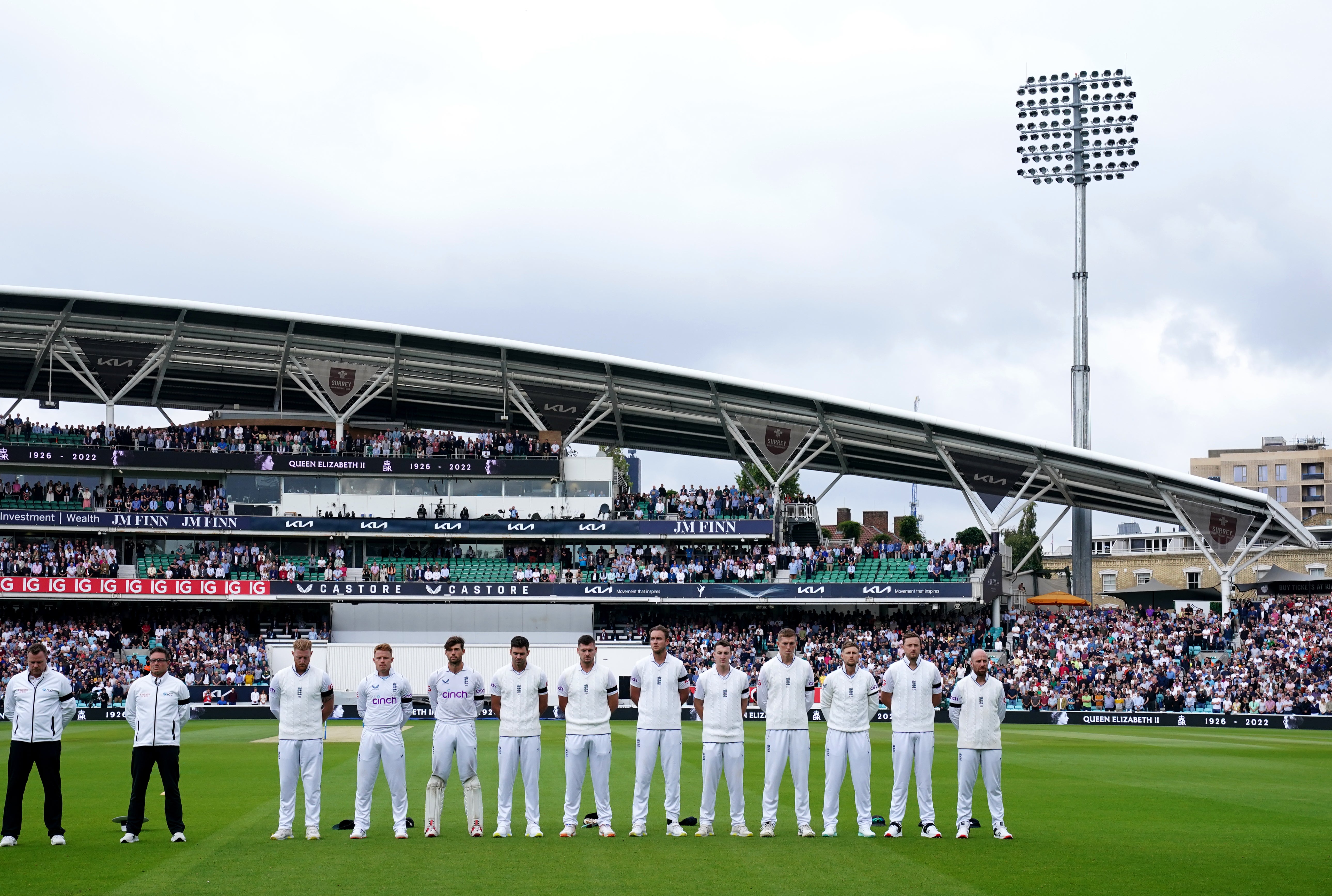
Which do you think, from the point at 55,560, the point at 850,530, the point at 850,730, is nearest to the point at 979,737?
the point at 850,730

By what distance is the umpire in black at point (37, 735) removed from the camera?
1265cm

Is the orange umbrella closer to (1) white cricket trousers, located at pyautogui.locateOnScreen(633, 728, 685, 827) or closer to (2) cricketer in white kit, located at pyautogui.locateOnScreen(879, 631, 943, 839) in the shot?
(2) cricketer in white kit, located at pyautogui.locateOnScreen(879, 631, 943, 839)

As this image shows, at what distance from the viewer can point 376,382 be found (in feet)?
186

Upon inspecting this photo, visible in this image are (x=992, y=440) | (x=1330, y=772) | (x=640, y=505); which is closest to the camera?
(x=1330, y=772)

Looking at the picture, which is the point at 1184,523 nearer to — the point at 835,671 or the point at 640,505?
the point at 640,505

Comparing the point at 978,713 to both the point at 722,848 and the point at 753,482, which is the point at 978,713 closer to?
the point at 722,848

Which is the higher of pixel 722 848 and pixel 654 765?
pixel 654 765

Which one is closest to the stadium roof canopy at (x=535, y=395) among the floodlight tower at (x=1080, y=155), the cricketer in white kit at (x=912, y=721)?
the floodlight tower at (x=1080, y=155)

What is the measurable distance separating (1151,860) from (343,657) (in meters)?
38.5

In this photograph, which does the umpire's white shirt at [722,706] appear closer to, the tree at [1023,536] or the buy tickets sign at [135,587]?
the buy tickets sign at [135,587]

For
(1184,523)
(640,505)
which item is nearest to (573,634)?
(640,505)

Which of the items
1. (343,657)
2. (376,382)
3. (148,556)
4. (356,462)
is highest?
(376,382)

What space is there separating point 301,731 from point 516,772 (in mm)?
2197

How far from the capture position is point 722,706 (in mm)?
13594
